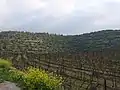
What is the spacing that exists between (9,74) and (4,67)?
1.26m

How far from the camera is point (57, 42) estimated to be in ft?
208

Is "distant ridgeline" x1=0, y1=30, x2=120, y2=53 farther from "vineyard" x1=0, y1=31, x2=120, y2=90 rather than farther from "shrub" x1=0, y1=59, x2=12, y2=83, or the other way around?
"shrub" x1=0, y1=59, x2=12, y2=83

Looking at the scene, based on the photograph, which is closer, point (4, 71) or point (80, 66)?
point (4, 71)

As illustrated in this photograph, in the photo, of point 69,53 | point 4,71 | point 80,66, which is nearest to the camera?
point 4,71

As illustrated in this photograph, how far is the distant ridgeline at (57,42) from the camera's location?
1994 inches

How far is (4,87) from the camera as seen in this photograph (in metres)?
12.7

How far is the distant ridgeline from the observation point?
166ft

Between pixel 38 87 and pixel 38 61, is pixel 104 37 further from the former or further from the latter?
pixel 38 87

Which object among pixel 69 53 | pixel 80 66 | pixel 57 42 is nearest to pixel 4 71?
pixel 80 66

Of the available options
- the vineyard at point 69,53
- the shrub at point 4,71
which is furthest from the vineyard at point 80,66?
the shrub at point 4,71

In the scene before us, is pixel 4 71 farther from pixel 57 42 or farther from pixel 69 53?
pixel 57 42

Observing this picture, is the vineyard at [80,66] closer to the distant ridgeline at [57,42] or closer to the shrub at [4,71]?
the shrub at [4,71]

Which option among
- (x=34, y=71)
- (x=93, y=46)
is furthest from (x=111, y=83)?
(x=93, y=46)

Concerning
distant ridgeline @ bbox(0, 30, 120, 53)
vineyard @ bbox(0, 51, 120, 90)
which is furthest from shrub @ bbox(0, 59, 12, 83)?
distant ridgeline @ bbox(0, 30, 120, 53)
